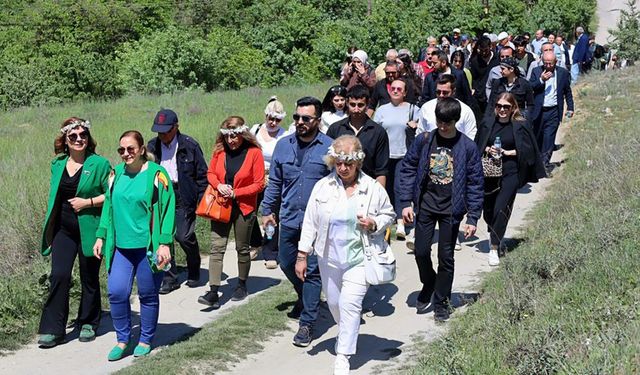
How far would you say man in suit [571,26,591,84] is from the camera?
84.1 feet

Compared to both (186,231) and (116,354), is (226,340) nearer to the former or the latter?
(116,354)

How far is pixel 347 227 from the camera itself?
259 inches

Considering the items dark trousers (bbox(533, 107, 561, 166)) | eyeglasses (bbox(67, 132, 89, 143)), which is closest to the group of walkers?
eyeglasses (bbox(67, 132, 89, 143))

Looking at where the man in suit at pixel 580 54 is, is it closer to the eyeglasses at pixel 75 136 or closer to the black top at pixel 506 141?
the black top at pixel 506 141

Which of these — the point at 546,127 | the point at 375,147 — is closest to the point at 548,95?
the point at 546,127

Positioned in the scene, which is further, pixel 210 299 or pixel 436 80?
pixel 436 80

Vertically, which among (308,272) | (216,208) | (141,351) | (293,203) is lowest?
(141,351)

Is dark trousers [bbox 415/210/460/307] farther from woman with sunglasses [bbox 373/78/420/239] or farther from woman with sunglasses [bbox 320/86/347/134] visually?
woman with sunglasses [bbox 320/86/347/134]

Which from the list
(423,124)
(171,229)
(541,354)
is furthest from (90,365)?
(423,124)

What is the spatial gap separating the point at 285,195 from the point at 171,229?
43.6 inches

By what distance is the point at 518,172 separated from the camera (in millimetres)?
9648

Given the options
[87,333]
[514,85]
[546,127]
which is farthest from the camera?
[546,127]

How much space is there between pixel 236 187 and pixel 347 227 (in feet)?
7.42

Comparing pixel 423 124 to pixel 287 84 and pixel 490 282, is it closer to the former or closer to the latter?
pixel 490 282
